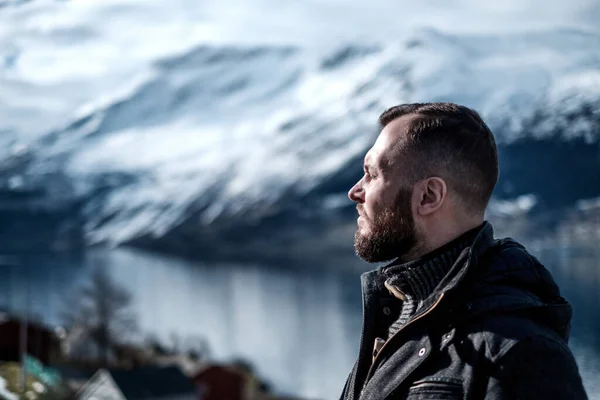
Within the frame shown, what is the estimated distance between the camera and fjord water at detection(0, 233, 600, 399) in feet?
50.9

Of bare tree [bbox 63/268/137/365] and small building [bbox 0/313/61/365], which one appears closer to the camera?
small building [bbox 0/313/61/365]

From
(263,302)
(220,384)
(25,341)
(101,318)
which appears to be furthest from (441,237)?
(263,302)

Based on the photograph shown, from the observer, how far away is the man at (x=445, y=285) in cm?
56

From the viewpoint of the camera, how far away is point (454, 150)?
66cm

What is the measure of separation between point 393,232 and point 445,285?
8 centimetres

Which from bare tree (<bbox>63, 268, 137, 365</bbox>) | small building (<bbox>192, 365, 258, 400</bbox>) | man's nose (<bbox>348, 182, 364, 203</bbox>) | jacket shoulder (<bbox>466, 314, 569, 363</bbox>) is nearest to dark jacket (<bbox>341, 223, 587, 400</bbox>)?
jacket shoulder (<bbox>466, 314, 569, 363</bbox>)

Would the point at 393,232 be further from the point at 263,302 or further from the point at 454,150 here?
the point at 263,302

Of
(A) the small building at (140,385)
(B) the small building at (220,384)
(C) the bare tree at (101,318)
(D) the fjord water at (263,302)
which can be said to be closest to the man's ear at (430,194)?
(A) the small building at (140,385)

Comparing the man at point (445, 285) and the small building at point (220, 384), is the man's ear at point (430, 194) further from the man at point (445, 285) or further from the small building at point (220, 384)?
the small building at point (220, 384)

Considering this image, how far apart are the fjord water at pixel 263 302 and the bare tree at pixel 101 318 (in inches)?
29.3

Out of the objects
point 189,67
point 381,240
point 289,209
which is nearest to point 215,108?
point 189,67

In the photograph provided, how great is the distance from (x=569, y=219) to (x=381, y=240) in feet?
88.0

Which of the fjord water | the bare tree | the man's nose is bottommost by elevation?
the fjord water

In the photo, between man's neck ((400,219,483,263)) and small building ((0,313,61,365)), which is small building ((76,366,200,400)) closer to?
small building ((0,313,61,365))
